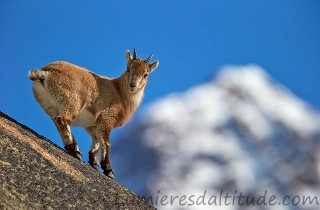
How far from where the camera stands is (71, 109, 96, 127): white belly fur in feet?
90.2

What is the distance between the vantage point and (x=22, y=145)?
22797mm

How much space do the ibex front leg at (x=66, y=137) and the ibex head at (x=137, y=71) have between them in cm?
385

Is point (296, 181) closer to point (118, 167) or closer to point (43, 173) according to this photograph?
point (118, 167)

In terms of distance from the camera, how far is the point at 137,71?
2991 centimetres

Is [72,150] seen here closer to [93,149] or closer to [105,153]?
[105,153]

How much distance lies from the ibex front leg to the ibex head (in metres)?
3.85

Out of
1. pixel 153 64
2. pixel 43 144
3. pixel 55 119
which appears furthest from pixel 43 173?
pixel 153 64

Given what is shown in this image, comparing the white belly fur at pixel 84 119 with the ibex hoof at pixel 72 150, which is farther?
the white belly fur at pixel 84 119

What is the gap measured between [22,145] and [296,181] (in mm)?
176499

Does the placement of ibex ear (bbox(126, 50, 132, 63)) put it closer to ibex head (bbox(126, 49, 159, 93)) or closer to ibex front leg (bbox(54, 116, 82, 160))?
A: ibex head (bbox(126, 49, 159, 93))

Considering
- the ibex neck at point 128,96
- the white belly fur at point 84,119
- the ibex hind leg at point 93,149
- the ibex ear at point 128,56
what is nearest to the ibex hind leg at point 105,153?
the ibex hind leg at point 93,149

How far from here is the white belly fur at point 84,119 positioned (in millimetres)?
27484

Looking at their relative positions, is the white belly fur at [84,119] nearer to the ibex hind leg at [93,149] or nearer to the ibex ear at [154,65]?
the ibex hind leg at [93,149]

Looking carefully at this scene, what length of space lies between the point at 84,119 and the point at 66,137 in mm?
1486
